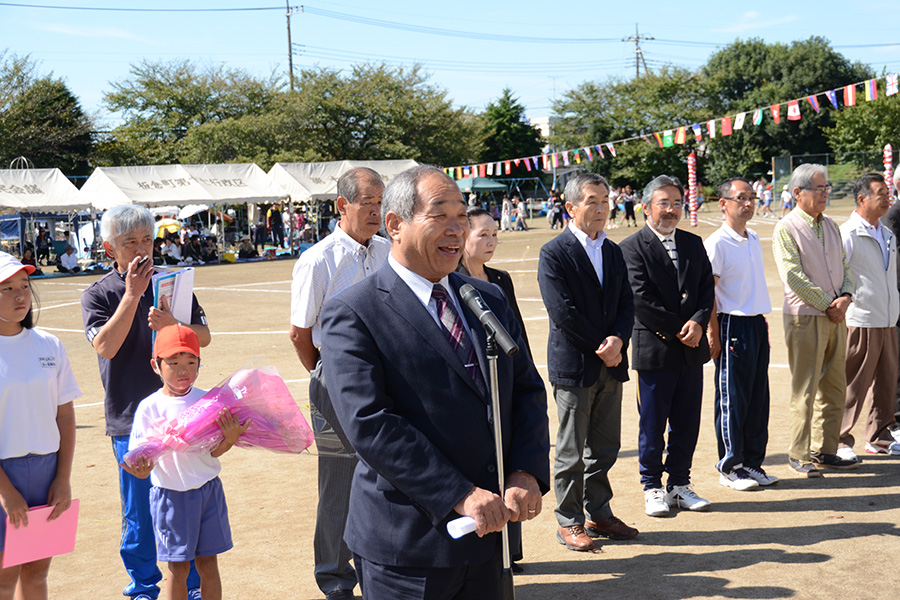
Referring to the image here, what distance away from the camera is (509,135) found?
7475 centimetres

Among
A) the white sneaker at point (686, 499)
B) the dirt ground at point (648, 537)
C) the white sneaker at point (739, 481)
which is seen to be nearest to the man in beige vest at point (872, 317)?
the dirt ground at point (648, 537)

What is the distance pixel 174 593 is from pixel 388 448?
198 cm

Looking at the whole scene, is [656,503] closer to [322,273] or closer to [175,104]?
[322,273]

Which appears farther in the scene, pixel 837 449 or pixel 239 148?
pixel 239 148

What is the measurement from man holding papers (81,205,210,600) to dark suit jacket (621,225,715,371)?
9.76ft

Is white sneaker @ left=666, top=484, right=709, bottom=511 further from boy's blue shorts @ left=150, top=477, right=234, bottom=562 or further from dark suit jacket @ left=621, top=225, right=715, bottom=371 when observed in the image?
boy's blue shorts @ left=150, top=477, right=234, bottom=562

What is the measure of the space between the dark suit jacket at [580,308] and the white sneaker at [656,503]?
98 centimetres

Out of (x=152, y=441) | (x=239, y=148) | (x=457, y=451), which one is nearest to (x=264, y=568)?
(x=152, y=441)

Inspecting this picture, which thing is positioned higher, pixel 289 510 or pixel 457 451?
pixel 457 451

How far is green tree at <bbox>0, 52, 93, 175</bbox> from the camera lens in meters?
43.5

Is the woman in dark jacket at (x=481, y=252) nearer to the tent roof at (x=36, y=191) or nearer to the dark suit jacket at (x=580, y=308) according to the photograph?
the dark suit jacket at (x=580, y=308)

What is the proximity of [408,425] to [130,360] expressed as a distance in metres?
2.41

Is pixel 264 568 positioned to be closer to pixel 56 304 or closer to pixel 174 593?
pixel 174 593

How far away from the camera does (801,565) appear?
4.79 metres
